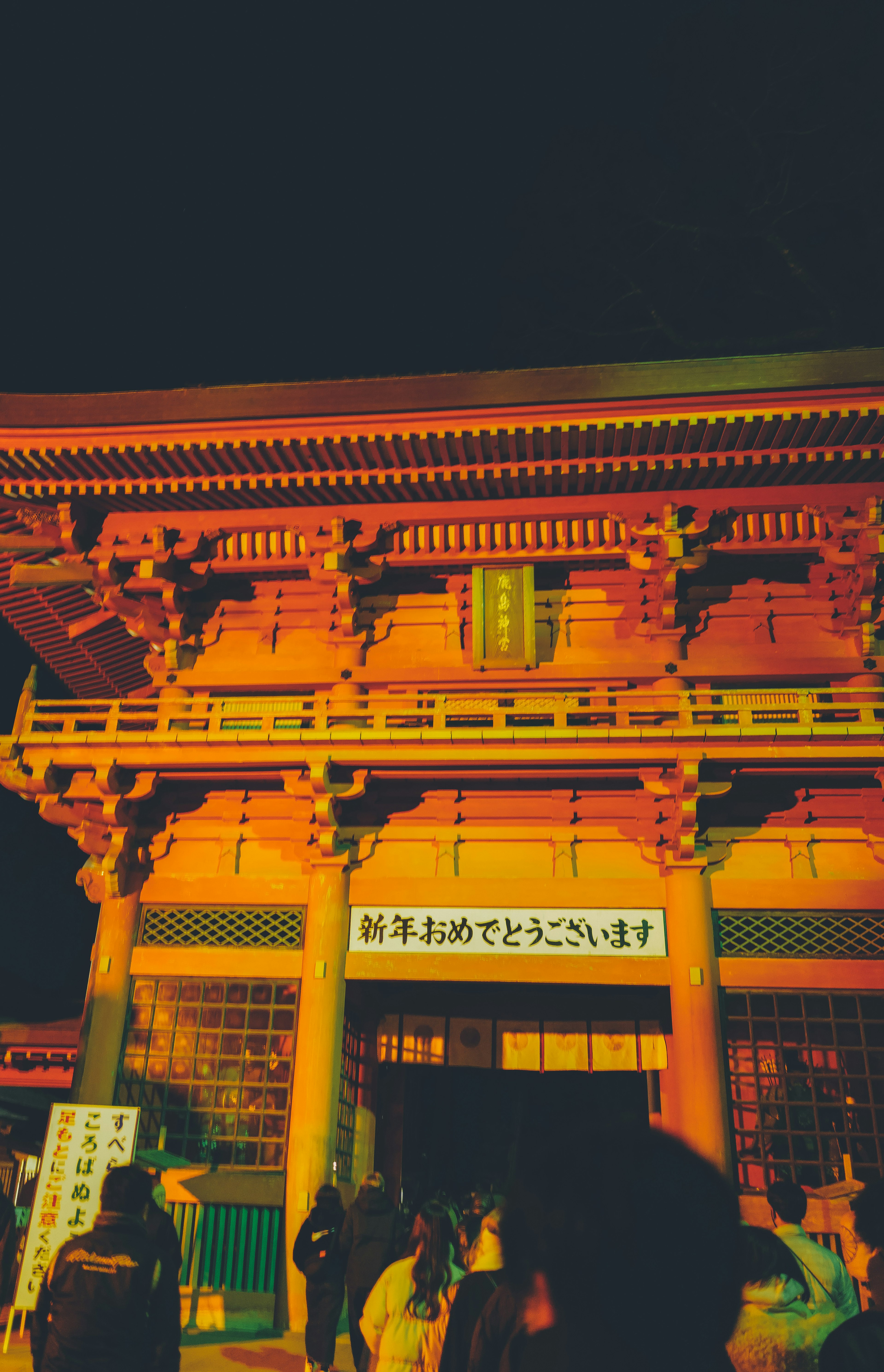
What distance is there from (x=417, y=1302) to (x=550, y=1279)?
3.13m

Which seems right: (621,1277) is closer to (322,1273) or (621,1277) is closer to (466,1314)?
(466,1314)

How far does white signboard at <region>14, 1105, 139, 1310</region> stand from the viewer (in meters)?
6.84

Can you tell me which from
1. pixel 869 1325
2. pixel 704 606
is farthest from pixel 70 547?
pixel 869 1325

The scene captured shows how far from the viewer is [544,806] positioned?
32.1 ft

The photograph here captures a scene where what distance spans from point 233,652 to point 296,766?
2209 millimetres

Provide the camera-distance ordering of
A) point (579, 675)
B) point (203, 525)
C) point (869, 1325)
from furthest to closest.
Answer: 1. point (203, 525)
2. point (579, 675)
3. point (869, 1325)

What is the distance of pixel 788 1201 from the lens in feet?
14.2

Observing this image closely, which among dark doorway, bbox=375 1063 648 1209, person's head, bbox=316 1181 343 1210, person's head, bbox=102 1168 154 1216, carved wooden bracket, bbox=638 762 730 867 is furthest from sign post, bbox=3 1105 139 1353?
carved wooden bracket, bbox=638 762 730 867

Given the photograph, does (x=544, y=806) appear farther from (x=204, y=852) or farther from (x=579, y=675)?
(x=204, y=852)

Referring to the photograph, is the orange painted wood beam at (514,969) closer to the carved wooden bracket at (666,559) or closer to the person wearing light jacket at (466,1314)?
the carved wooden bracket at (666,559)

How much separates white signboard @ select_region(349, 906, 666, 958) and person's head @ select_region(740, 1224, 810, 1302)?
551 centimetres

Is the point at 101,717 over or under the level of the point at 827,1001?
over

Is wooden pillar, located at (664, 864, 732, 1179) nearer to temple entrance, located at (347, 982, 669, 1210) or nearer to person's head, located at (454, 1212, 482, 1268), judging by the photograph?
temple entrance, located at (347, 982, 669, 1210)

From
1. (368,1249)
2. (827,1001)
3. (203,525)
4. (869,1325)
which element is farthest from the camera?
(203,525)
